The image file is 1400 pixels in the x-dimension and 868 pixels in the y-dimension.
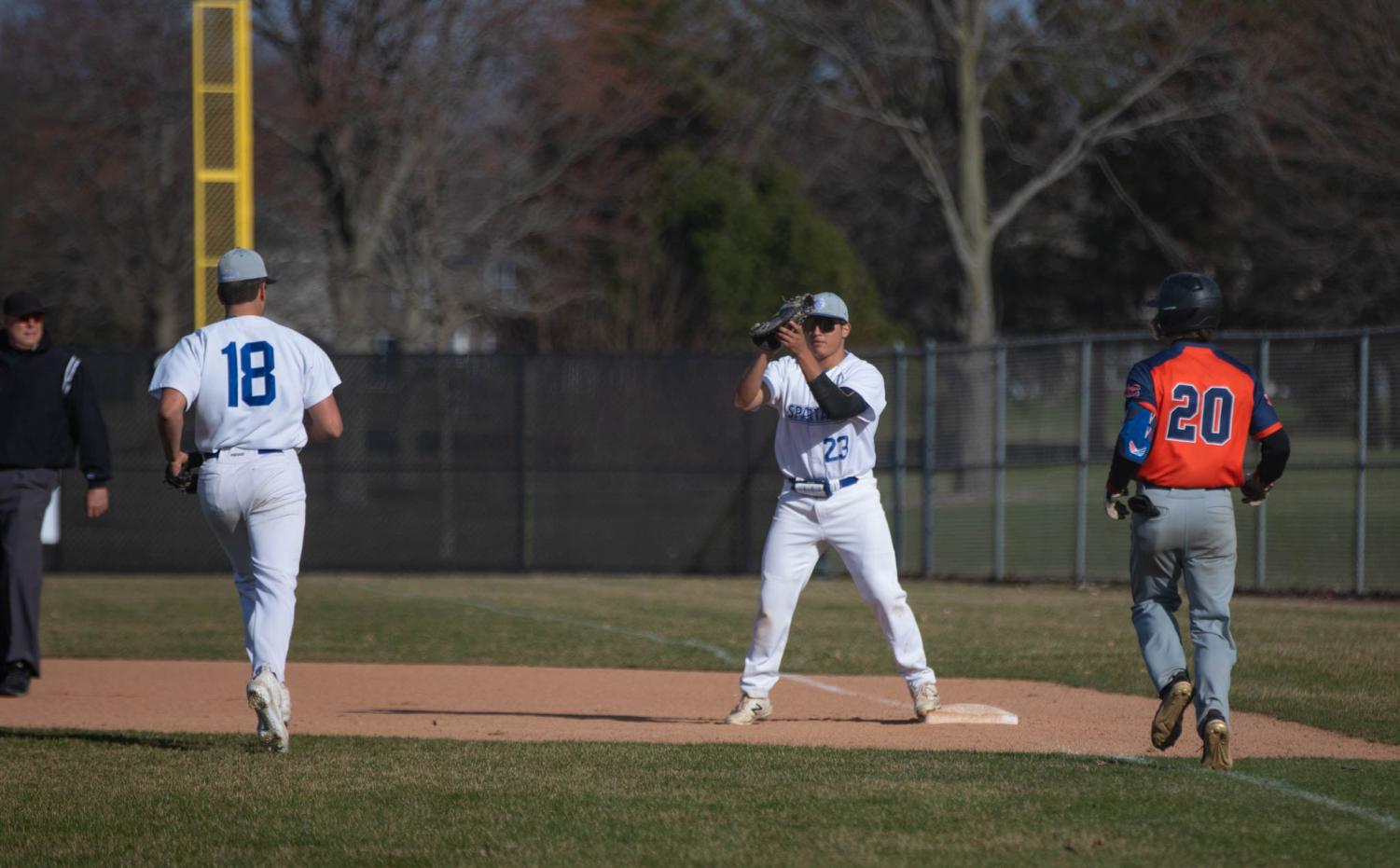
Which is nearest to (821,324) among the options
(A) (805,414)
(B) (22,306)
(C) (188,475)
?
(A) (805,414)

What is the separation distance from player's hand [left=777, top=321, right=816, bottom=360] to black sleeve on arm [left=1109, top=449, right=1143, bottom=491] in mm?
1716

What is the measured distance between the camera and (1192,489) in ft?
20.8

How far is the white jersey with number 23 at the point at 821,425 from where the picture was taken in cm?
779

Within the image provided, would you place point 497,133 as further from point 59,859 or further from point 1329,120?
point 59,859

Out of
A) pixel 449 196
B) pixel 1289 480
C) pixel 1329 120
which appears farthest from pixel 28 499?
pixel 1329 120

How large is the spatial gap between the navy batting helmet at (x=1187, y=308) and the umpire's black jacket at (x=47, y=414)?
18.3ft

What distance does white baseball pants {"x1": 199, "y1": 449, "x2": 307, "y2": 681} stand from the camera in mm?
7055

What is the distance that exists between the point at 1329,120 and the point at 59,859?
2342cm

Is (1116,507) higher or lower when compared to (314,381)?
lower

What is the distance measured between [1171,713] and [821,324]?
2567 mm

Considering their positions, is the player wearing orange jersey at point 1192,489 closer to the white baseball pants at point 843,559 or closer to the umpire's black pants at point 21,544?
the white baseball pants at point 843,559

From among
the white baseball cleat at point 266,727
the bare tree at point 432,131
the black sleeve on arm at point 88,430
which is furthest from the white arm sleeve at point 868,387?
the bare tree at point 432,131

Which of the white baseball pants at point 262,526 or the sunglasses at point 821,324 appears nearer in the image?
the white baseball pants at point 262,526

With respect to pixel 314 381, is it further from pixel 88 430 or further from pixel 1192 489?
pixel 1192 489
